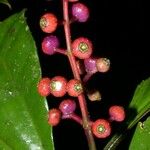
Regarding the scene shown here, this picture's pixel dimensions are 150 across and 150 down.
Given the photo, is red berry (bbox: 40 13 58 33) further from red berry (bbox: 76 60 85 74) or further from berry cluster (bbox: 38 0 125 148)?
red berry (bbox: 76 60 85 74)

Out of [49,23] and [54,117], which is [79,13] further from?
[54,117]

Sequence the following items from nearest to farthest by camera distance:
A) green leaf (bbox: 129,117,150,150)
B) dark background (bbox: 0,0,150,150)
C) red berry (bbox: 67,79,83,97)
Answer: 1. red berry (bbox: 67,79,83,97)
2. green leaf (bbox: 129,117,150,150)
3. dark background (bbox: 0,0,150,150)

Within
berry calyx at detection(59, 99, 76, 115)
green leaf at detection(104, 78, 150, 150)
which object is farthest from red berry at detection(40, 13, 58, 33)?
green leaf at detection(104, 78, 150, 150)

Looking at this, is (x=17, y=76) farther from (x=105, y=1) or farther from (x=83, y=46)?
(x=105, y=1)

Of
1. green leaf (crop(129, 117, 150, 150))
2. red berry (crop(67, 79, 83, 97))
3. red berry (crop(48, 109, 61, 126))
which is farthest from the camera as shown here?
green leaf (crop(129, 117, 150, 150))

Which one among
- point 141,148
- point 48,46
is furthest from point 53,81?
point 141,148

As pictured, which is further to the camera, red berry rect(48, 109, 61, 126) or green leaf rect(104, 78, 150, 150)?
green leaf rect(104, 78, 150, 150)

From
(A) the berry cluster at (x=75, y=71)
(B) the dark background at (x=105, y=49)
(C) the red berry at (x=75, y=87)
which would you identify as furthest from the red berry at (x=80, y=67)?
(B) the dark background at (x=105, y=49)
